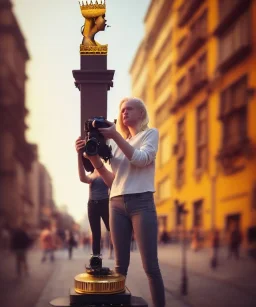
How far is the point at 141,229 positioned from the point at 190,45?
1.77m

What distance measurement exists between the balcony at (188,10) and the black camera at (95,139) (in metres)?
1.59

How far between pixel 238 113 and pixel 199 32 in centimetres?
69

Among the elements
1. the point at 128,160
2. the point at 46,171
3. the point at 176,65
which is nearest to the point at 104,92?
the point at 128,160

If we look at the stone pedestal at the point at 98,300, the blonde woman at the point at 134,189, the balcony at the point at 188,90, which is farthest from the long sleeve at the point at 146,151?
the balcony at the point at 188,90

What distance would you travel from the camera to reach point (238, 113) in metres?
3.08

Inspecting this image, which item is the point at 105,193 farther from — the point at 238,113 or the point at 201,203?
the point at 238,113

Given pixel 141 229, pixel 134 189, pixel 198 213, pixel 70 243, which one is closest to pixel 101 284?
pixel 141 229

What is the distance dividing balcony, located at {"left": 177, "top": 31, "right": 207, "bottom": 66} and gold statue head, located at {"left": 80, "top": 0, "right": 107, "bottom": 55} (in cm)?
113

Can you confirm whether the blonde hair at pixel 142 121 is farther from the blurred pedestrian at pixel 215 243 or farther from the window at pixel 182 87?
the blurred pedestrian at pixel 215 243

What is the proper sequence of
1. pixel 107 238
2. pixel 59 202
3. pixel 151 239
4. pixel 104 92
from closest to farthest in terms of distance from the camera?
pixel 151 239 < pixel 104 92 < pixel 107 238 < pixel 59 202

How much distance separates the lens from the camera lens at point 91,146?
5.66ft

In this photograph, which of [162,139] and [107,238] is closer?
[107,238]

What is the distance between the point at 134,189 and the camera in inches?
70.5

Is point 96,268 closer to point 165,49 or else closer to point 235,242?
point 235,242
